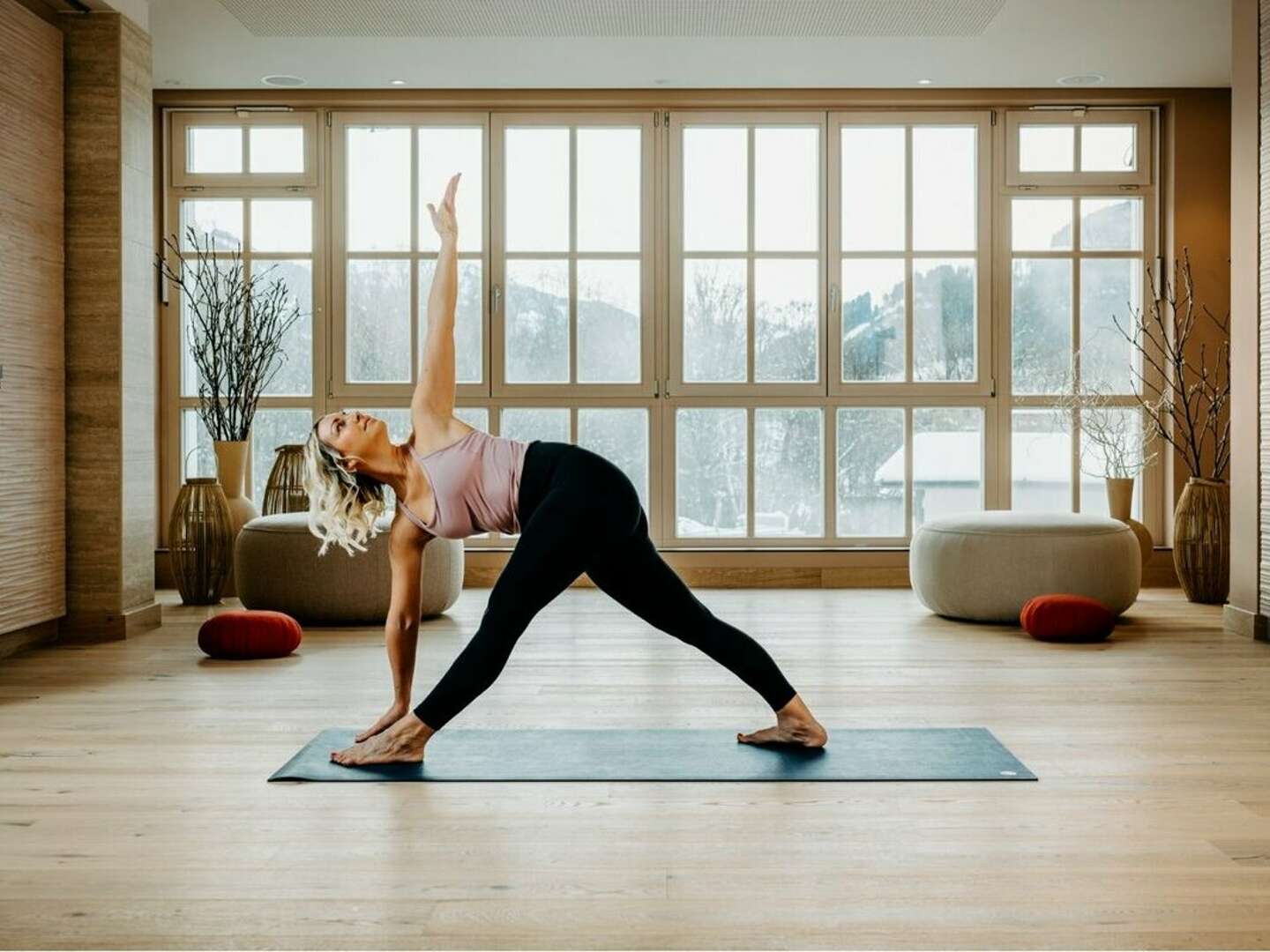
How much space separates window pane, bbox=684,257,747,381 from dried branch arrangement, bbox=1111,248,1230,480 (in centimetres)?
203

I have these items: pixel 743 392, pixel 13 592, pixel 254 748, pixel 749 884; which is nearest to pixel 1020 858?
pixel 749 884

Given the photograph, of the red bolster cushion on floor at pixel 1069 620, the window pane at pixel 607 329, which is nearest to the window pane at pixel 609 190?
the window pane at pixel 607 329

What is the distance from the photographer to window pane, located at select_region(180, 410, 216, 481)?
6969 mm

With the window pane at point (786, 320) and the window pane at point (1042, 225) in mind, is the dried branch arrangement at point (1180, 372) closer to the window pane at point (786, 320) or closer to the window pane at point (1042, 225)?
the window pane at point (1042, 225)

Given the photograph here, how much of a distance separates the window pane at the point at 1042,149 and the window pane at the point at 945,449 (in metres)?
1.36

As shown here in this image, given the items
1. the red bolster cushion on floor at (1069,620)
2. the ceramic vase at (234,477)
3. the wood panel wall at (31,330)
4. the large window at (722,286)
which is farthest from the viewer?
the large window at (722,286)

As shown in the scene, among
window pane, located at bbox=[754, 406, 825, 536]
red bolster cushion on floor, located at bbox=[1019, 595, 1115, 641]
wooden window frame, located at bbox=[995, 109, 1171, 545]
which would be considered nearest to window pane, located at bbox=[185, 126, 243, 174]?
window pane, located at bbox=[754, 406, 825, 536]

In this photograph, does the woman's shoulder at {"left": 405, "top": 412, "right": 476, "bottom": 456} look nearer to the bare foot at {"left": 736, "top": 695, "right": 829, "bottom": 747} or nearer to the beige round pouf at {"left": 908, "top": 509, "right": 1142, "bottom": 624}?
the bare foot at {"left": 736, "top": 695, "right": 829, "bottom": 747}

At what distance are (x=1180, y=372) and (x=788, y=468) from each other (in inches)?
81.0

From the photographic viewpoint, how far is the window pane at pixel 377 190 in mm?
6973

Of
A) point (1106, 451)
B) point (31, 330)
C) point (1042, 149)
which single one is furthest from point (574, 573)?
point (1042, 149)

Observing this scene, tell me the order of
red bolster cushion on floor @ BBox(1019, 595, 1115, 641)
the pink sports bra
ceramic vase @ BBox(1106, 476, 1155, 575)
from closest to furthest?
the pink sports bra < red bolster cushion on floor @ BBox(1019, 595, 1115, 641) < ceramic vase @ BBox(1106, 476, 1155, 575)

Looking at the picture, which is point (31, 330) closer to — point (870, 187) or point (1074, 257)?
point (870, 187)

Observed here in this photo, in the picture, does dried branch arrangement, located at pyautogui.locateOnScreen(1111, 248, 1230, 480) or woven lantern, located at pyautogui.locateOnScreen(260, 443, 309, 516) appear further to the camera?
dried branch arrangement, located at pyautogui.locateOnScreen(1111, 248, 1230, 480)
